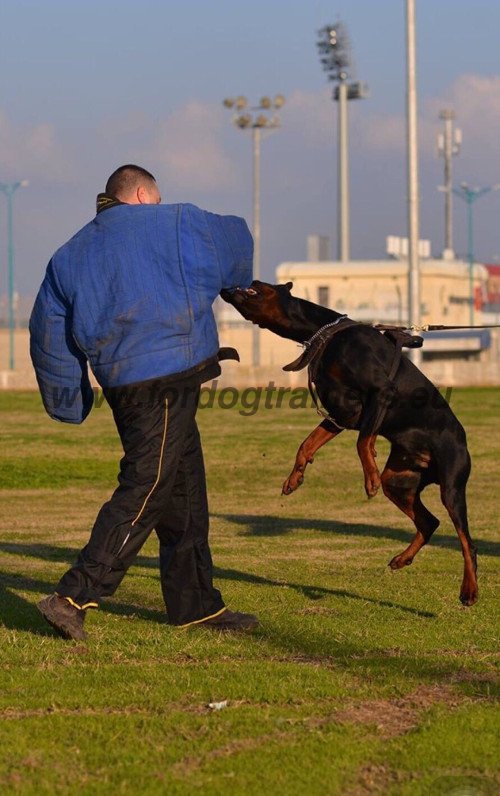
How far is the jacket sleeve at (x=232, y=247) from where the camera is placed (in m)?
5.57

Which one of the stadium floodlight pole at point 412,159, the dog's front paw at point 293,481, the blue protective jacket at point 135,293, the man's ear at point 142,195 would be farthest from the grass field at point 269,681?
the stadium floodlight pole at point 412,159

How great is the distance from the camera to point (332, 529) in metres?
11.3

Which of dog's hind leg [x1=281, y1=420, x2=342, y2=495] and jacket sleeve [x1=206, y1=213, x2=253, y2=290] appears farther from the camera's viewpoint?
dog's hind leg [x1=281, y1=420, x2=342, y2=495]

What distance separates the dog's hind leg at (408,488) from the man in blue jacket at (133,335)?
167cm

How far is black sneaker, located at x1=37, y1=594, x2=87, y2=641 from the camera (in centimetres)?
534

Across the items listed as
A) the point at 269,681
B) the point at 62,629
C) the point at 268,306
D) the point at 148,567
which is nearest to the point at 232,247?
the point at 268,306

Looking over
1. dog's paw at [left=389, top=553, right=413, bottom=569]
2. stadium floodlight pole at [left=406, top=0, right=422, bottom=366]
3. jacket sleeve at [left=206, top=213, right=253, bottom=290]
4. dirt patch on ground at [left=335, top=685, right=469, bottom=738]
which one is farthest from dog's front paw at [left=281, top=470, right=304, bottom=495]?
stadium floodlight pole at [left=406, top=0, right=422, bottom=366]

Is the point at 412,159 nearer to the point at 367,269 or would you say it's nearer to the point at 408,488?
the point at 408,488

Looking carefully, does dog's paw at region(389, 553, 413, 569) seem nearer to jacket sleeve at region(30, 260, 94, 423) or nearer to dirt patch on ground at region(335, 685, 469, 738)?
jacket sleeve at region(30, 260, 94, 423)

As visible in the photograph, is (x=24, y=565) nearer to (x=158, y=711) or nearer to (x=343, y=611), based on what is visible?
(x=343, y=611)

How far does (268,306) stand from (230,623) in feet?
6.26

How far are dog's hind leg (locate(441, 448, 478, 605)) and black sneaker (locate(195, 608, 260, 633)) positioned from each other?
120 centimetres

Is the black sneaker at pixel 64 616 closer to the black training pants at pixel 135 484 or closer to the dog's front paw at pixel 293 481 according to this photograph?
the black training pants at pixel 135 484

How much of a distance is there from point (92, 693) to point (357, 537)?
6.24 m
